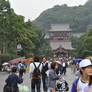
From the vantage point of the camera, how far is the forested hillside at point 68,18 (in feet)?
451

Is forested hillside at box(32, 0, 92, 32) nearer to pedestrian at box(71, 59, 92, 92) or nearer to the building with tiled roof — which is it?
the building with tiled roof

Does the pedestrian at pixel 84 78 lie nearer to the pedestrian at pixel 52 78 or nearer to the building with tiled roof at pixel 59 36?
the pedestrian at pixel 52 78

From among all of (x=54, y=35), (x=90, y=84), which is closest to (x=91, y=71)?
(x=90, y=84)

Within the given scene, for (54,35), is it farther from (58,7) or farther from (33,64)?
(33,64)

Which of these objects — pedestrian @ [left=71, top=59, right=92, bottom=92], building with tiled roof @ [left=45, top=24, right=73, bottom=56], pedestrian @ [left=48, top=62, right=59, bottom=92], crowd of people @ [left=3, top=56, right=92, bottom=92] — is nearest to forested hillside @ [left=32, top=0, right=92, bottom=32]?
building with tiled roof @ [left=45, top=24, right=73, bottom=56]

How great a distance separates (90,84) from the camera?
157 inches

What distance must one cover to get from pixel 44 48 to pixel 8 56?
40352mm

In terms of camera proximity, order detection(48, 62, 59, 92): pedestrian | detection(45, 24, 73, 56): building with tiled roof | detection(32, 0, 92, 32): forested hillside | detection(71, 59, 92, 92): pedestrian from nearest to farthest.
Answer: detection(71, 59, 92, 92): pedestrian < detection(48, 62, 59, 92): pedestrian < detection(45, 24, 73, 56): building with tiled roof < detection(32, 0, 92, 32): forested hillside

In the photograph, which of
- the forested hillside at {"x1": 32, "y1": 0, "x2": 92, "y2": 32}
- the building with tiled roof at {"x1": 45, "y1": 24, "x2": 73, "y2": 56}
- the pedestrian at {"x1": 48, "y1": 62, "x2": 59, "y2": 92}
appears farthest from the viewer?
the forested hillside at {"x1": 32, "y1": 0, "x2": 92, "y2": 32}

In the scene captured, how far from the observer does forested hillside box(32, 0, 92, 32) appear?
137375mm

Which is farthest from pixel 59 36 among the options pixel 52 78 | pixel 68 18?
pixel 52 78

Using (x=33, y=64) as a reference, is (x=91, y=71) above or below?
above

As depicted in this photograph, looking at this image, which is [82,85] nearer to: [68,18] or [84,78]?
[84,78]

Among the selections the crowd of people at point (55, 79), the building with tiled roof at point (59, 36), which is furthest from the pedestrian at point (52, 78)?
the building with tiled roof at point (59, 36)
